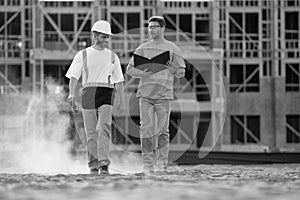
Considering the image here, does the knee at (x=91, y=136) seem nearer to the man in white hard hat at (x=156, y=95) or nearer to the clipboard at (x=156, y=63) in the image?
the man in white hard hat at (x=156, y=95)

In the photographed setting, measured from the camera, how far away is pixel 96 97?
905cm

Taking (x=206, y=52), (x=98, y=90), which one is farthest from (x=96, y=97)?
(x=206, y=52)

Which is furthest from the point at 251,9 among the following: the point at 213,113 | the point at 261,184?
the point at 261,184

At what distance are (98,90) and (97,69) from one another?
0.26 m

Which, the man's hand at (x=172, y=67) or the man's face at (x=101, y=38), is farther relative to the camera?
the man's hand at (x=172, y=67)

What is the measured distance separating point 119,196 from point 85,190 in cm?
51

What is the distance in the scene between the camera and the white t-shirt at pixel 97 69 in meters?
9.11

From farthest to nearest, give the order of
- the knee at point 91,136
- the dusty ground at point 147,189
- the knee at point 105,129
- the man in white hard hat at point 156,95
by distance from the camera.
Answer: the man in white hard hat at point 156,95, the knee at point 91,136, the knee at point 105,129, the dusty ground at point 147,189

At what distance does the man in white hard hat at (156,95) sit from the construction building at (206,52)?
804 inches

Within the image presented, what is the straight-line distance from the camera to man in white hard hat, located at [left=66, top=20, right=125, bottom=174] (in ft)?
29.5

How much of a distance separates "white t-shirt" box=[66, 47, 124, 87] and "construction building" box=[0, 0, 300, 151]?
2068 centimetres

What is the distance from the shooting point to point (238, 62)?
31.8 meters

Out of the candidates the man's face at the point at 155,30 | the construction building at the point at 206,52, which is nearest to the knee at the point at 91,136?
the man's face at the point at 155,30

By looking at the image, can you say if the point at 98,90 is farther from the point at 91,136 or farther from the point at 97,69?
the point at 91,136
